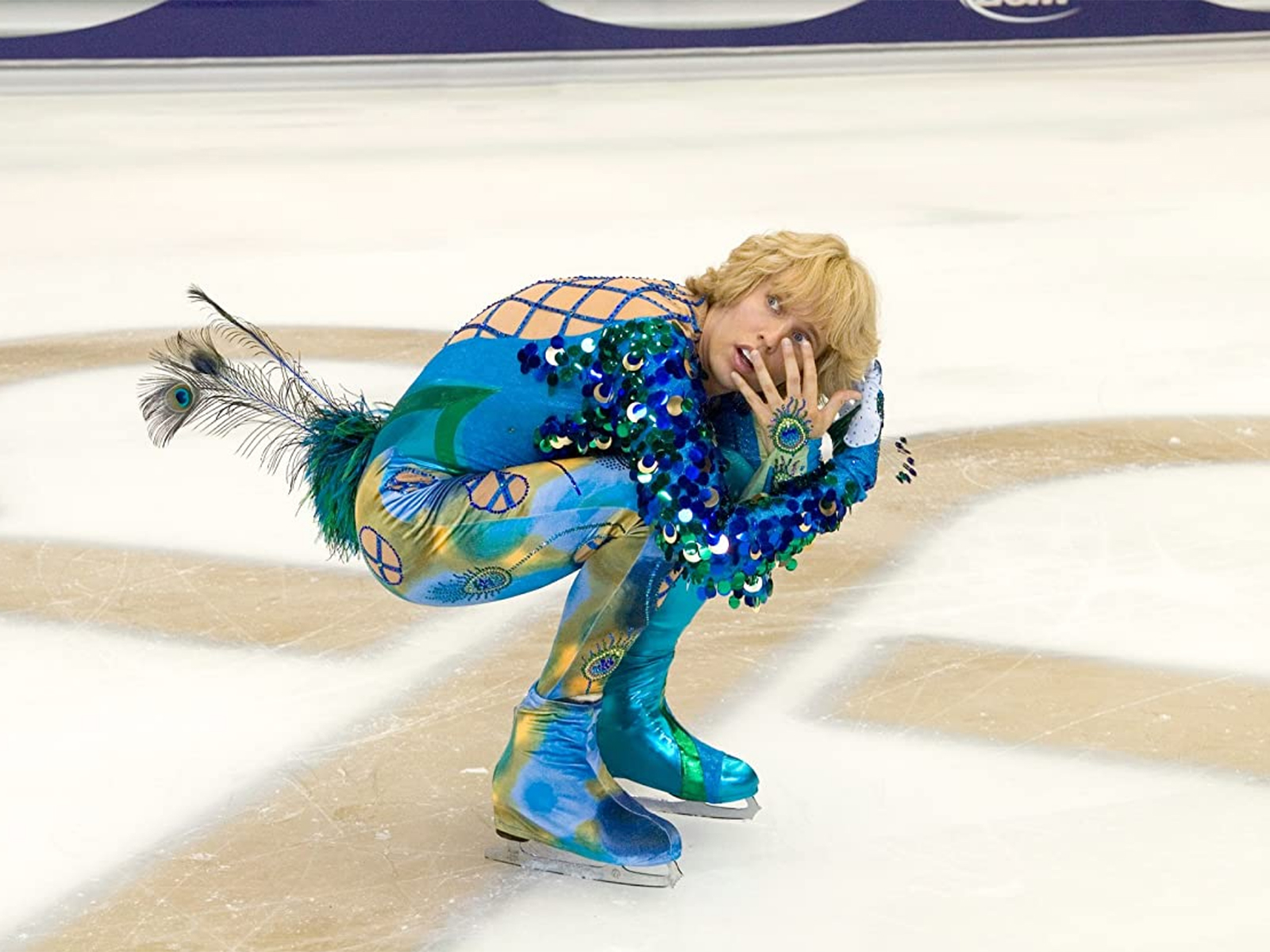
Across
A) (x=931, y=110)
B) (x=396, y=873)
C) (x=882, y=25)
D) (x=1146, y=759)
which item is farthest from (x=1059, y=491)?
(x=882, y=25)

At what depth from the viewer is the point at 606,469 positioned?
2021mm

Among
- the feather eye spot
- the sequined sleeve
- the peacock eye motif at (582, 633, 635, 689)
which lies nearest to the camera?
the sequined sleeve

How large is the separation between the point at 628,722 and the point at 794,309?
0.63m

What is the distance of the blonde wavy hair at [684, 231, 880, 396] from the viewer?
6.64 feet

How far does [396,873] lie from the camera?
2.19m

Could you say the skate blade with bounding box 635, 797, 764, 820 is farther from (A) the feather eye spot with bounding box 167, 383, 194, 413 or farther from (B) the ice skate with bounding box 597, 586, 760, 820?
(A) the feather eye spot with bounding box 167, 383, 194, 413

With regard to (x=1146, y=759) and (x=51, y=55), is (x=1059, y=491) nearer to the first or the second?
(x=1146, y=759)

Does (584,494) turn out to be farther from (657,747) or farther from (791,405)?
(657,747)

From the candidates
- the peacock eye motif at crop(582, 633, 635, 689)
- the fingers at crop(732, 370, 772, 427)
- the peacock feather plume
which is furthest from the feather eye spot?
the fingers at crop(732, 370, 772, 427)

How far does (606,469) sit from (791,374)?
235 mm

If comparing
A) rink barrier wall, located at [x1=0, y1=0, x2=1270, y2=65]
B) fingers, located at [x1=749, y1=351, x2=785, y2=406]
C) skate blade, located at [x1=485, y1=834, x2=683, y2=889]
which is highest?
fingers, located at [x1=749, y1=351, x2=785, y2=406]

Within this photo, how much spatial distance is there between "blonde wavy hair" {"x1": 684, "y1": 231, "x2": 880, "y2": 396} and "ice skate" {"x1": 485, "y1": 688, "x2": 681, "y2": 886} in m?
0.51

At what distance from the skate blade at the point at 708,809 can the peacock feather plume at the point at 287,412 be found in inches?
21.1

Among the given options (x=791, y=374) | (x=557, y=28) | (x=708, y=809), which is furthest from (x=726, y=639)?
(x=557, y=28)
